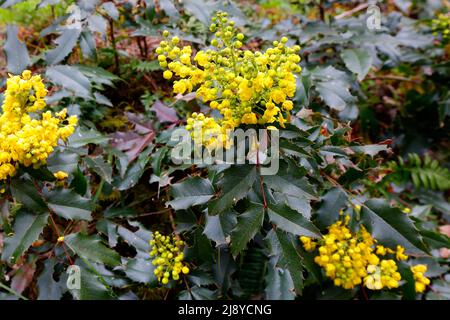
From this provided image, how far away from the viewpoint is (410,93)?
2191 millimetres

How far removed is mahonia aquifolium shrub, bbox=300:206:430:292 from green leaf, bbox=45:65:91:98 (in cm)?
82

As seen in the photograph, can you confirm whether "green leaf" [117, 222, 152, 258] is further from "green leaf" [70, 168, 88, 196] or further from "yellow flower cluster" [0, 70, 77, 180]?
"yellow flower cluster" [0, 70, 77, 180]

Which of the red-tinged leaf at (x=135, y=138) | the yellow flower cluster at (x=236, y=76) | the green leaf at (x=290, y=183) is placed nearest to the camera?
the yellow flower cluster at (x=236, y=76)

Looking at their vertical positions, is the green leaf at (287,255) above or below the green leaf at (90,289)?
above

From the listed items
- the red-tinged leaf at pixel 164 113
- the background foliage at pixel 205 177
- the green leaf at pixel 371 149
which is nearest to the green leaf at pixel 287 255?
the background foliage at pixel 205 177

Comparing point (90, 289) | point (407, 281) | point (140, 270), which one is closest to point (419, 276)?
point (407, 281)

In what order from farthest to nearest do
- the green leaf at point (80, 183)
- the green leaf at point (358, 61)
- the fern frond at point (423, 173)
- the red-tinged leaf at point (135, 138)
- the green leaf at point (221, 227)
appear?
the fern frond at point (423, 173) < the green leaf at point (358, 61) < the red-tinged leaf at point (135, 138) < the green leaf at point (80, 183) < the green leaf at point (221, 227)

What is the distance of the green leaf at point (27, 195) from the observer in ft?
3.51

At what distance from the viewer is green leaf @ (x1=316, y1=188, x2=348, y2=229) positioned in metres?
Answer: 1.21

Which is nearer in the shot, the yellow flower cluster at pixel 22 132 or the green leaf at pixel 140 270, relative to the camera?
the yellow flower cluster at pixel 22 132

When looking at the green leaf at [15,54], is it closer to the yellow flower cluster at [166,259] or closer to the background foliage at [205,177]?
the background foliage at [205,177]

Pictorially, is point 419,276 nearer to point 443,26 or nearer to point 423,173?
point 423,173

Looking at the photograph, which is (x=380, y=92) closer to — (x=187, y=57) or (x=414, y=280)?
(x=414, y=280)

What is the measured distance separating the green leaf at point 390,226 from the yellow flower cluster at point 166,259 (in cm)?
52
